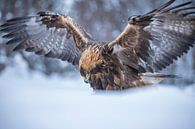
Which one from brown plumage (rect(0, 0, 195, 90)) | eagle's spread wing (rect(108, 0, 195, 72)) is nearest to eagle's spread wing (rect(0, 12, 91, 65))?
brown plumage (rect(0, 0, 195, 90))

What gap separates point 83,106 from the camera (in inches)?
59.2

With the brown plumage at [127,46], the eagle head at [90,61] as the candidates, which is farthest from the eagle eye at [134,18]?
the eagle head at [90,61]

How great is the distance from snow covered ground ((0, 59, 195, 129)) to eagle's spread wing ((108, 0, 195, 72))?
0.10m

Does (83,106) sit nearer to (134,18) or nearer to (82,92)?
(82,92)

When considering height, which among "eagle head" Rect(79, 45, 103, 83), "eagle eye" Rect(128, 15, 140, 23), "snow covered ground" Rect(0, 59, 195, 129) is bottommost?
"snow covered ground" Rect(0, 59, 195, 129)

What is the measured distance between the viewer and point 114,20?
59.7 inches

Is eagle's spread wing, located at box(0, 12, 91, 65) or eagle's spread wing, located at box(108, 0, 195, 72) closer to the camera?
eagle's spread wing, located at box(108, 0, 195, 72)

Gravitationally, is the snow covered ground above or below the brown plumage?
below

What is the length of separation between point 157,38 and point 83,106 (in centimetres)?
32

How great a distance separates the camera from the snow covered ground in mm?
1484

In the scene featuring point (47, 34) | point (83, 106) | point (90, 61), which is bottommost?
point (83, 106)

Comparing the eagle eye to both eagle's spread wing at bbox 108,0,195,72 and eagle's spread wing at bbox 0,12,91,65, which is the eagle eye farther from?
eagle's spread wing at bbox 0,12,91,65

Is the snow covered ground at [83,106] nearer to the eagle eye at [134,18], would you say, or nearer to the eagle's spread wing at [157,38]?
the eagle's spread wing at [157,38]

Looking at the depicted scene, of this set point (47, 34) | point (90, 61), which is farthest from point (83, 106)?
point (47, 34)
